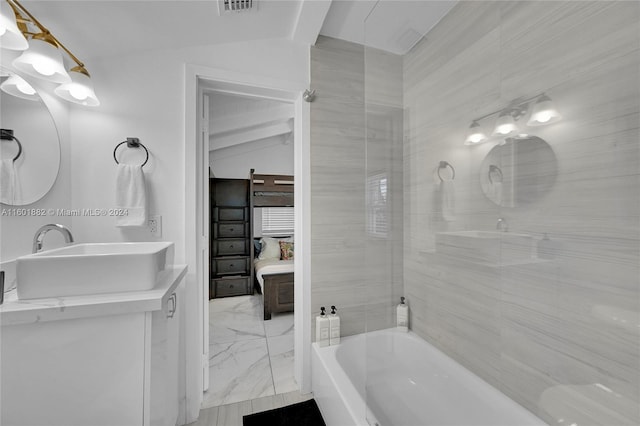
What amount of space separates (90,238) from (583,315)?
238cm

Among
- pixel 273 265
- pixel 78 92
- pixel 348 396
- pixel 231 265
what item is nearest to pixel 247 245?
pixel 231 265

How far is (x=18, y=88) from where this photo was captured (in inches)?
43.6

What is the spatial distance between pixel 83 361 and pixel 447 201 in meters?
1.82

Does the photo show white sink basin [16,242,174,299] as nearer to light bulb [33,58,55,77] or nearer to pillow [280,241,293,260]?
light bulb [33,58,55,77]

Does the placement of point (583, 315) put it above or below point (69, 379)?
above

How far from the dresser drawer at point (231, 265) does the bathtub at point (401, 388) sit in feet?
9.05

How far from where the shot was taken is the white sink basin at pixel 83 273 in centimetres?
94

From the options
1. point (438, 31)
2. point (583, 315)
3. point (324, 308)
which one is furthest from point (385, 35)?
point (324, 308)

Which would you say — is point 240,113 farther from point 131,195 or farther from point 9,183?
point 9,183

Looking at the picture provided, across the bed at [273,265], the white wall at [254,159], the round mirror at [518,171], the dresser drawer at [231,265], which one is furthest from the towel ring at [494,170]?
the white wall at [254,159]

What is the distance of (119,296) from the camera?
1019 mm

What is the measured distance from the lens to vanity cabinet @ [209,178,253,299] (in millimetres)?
4184

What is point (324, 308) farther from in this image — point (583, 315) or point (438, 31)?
point (438, 31)

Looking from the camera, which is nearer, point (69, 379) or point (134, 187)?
point (69, 379)
